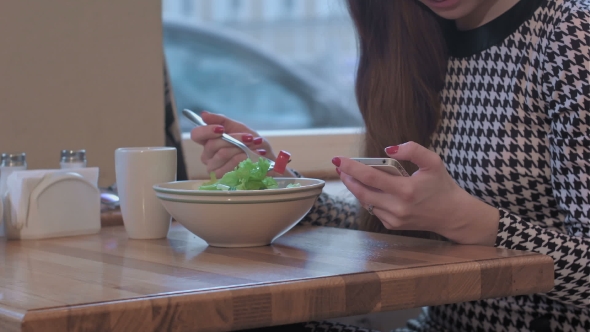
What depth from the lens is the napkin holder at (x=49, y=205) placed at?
1207mm

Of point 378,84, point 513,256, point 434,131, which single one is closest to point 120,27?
point 378,84

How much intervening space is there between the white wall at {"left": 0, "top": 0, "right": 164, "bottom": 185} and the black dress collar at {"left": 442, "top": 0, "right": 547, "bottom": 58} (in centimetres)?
71

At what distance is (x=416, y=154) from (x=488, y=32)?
0.48m

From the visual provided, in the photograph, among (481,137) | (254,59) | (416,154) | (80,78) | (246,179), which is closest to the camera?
(416,154)

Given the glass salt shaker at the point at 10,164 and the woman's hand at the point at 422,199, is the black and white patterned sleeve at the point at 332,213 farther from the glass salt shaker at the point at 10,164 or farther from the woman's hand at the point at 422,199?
the glass salt shaker at the point at 10,164

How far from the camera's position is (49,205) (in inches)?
48.1

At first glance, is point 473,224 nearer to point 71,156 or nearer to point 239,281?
point 239,281

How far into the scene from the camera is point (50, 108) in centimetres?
170

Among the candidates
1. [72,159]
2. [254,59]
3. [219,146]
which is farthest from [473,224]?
[254,59]

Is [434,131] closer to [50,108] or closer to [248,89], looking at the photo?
[50,108]

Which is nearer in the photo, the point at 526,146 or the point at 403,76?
the point at 526,146

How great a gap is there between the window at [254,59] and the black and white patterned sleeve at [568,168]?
5.95ft

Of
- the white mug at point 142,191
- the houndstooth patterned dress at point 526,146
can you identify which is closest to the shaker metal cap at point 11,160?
the white mug at point 142,191

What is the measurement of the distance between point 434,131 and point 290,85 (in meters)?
1.82
